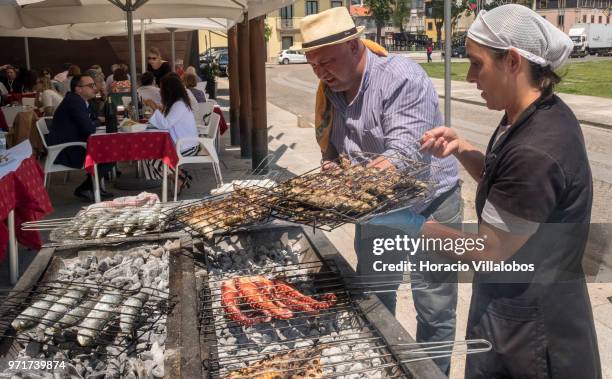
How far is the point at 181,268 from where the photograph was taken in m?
3.16

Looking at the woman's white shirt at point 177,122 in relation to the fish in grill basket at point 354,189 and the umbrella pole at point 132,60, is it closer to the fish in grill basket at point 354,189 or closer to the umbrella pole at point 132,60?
the umbrella pole at point 132,60

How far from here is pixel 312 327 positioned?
2.77m

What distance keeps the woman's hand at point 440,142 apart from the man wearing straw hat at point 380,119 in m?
0.25

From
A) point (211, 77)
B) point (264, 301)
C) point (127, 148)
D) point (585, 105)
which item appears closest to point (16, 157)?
point (127, 148)

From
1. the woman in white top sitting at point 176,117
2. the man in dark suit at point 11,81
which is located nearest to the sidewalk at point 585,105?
the woman in white top sitting at point 176,117

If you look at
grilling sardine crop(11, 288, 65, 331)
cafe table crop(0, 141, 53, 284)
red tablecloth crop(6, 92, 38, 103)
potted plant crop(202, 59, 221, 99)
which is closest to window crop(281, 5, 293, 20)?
potted plant crop(202, 59, 221, 99)

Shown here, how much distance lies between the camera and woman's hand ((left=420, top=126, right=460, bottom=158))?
2.45 m

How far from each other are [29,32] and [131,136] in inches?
275

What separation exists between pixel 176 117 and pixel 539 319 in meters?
6.72

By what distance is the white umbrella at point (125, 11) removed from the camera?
8.52 m

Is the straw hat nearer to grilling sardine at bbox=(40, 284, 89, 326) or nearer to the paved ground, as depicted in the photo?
grilling sardine at bbox=(40, 284, 89, 326)

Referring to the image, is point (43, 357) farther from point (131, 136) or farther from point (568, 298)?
point (131, 136)

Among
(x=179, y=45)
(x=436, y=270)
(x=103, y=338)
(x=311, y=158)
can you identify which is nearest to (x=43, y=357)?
(x=103, y=338)

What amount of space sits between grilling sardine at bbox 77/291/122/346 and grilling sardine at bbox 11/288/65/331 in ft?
0.62
